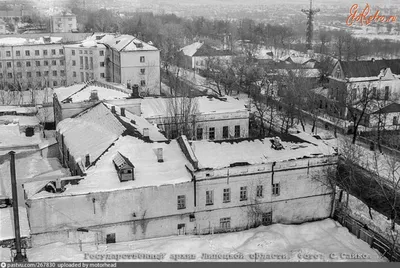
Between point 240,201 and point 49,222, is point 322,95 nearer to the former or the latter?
point 240,201

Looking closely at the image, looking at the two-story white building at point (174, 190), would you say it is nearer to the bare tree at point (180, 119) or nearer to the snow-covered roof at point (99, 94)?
the snow-covered roof at point (99, 94)

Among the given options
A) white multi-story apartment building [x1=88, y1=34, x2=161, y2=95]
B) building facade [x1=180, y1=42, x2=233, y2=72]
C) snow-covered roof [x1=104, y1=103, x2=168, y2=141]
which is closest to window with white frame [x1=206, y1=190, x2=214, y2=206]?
snow-covered roof [x1=104, y1=103, x2=168, y2=141]

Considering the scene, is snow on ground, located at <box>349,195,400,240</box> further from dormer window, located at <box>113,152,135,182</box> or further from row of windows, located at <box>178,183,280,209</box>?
dormer window, located at <box>113,152,135,182</box>

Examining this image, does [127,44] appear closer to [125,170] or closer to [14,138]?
[14,138]

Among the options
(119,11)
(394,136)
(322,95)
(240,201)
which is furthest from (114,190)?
(119,11)

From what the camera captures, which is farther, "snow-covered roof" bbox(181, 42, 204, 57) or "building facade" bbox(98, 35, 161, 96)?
"snow-covered roof" bbox(181, 42, 204, 57)
